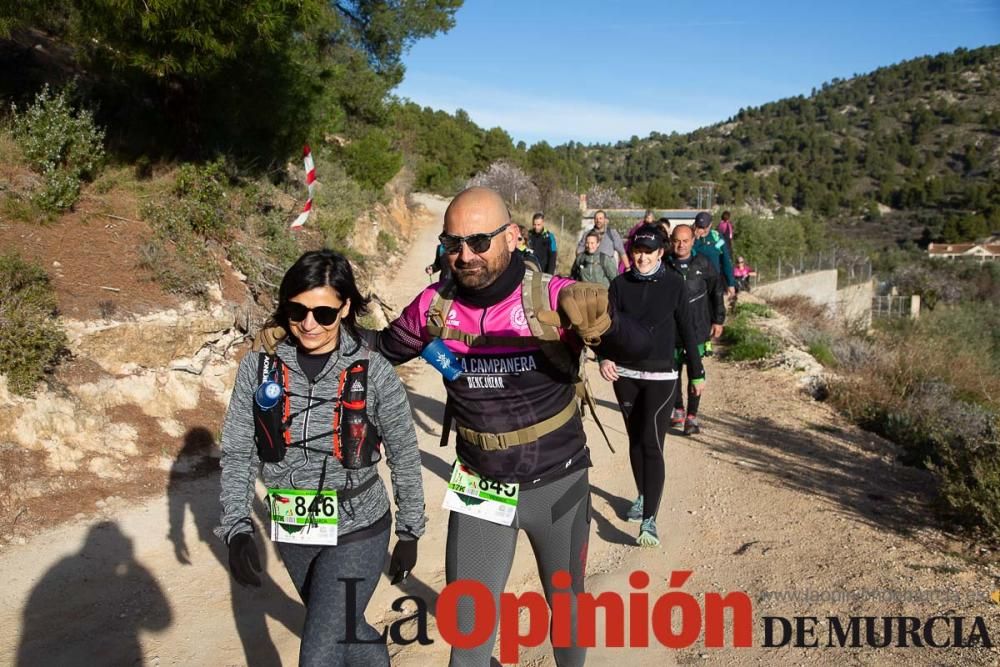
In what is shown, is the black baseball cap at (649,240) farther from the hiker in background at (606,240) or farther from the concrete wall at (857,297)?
the concrete wall at (857,297)

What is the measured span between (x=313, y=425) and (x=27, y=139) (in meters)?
7.25

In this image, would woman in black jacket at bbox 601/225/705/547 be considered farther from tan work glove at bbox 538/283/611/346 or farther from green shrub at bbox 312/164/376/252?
green shrub at bbox 312/164/376/252

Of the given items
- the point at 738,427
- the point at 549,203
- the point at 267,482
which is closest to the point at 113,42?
the point at 267,482

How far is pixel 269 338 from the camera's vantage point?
8.55ft

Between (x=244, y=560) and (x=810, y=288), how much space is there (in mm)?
24473

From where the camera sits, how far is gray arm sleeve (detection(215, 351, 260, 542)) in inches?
99.3

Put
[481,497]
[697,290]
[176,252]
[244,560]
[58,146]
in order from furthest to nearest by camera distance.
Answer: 1. [58,146]
2. [176,252]
3. [697,290]
4. [481,497]
5. [244,560]

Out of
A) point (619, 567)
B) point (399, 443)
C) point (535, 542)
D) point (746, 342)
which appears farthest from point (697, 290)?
point (746, 342)

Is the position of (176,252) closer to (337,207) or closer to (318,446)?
(318,446)

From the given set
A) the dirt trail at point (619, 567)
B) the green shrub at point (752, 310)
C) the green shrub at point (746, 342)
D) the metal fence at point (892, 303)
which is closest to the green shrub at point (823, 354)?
the green shrub at point (746, 342)

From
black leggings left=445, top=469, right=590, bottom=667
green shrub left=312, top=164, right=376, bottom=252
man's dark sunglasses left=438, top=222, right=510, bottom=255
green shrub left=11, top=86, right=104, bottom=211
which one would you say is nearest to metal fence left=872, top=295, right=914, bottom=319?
green shrub left=312, top=164, right=376, bottom=252

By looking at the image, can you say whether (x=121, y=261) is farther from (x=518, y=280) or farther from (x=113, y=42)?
(x=518, y=280)

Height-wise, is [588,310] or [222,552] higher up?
[588,310]

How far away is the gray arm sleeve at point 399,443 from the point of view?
8.56 feet
